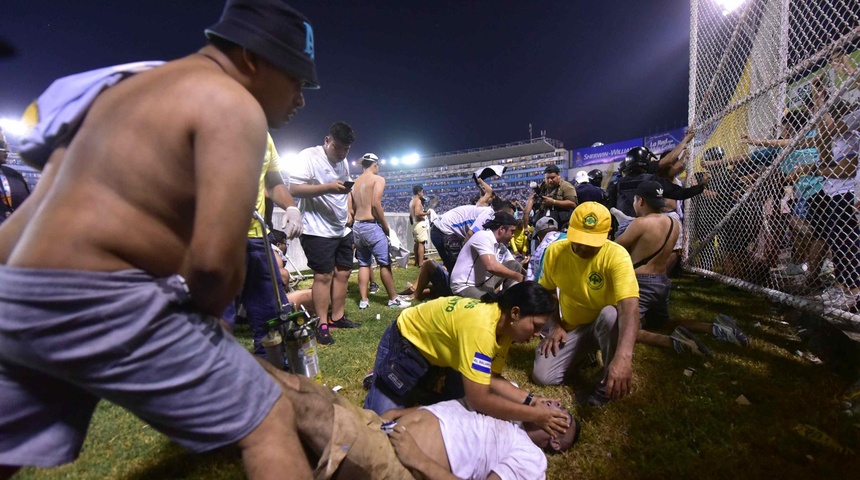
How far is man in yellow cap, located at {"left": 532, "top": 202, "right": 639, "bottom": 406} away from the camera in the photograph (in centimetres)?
239

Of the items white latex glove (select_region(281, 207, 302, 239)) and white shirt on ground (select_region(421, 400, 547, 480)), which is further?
white latex glove (select_region(281, 207, 302, 239))

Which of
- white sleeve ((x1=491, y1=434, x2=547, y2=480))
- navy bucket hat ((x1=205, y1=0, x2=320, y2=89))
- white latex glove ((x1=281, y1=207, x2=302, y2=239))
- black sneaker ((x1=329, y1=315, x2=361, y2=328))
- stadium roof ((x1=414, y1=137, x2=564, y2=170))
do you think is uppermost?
stadium roof ((x1=414, y1=137, x2=564, y2=170))

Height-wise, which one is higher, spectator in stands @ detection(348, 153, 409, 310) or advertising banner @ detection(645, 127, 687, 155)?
advertising banner @ detection(645, 127, 687, 155)

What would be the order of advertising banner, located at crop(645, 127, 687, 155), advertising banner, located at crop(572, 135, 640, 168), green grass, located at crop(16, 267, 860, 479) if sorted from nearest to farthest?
green grass, located at crop(16, 267, 860, 479) < advertising banner, located at crop(645, 127, 687, 155) < advertising banner, located at crop(572, 135, 640, 168)

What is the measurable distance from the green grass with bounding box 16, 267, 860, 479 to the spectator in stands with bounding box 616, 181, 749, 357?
0.14 metres

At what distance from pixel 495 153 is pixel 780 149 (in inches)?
1503

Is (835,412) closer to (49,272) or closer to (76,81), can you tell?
(49,272)

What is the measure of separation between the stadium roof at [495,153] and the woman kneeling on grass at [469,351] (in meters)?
38.2

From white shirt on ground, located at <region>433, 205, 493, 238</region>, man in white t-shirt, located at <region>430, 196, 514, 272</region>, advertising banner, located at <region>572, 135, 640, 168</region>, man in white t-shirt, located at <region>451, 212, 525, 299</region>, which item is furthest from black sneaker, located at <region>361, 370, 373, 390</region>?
advertising banner, located at <region>572, 135, 640, 168</region>

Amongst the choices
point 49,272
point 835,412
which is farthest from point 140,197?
point 835,412

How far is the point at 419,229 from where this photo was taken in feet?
28.5

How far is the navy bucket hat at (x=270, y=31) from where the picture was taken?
3.00 feet

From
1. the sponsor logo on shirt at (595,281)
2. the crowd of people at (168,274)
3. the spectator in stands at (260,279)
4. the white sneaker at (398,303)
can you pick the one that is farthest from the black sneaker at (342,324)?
the crowd of people at (168,274)

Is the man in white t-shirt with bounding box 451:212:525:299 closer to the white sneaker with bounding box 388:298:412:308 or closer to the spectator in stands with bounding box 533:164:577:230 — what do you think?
the white sneaker with bounding box 388:298:412:308
